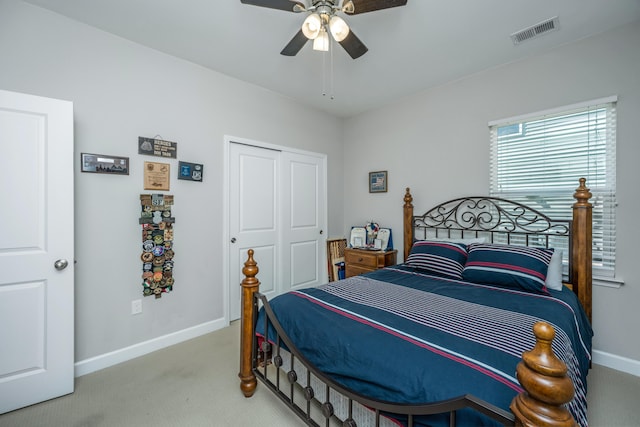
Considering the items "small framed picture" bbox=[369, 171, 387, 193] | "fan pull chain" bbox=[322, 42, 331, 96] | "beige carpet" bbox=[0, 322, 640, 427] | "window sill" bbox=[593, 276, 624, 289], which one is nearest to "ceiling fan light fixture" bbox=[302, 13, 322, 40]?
"fan pull chain" bbox=[322, 42, 331, 96]

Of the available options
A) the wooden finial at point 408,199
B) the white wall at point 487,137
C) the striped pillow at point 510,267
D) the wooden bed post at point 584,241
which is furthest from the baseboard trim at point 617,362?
the wooden finial at point 408,199

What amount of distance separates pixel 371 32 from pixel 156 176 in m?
2.21

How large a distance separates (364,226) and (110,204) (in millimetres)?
2935

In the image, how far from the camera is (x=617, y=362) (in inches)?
86.7

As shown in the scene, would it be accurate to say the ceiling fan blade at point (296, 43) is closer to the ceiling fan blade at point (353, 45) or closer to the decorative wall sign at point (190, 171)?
the ceiling fan blade at point (353, 45)

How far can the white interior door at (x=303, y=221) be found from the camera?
3619mm

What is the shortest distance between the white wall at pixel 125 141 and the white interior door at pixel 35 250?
10.7 inches

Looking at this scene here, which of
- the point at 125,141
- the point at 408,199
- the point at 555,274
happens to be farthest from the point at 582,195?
the point at 125,141

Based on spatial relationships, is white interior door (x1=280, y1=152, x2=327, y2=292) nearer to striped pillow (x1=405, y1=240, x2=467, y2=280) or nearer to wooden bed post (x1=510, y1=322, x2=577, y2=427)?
striped pillow (x1=405, y1=240, x2=467, y2=280)

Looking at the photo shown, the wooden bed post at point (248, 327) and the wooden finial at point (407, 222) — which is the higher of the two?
the wooden finial at point (407, 222)

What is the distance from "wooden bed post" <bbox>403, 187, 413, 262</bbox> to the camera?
3.35 meters

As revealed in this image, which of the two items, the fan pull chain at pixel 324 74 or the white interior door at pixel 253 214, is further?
the white interior door at pixel 253 214

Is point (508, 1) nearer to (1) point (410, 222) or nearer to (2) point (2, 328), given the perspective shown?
(1) point (410, 222)

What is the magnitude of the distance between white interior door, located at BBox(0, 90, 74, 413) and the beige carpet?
19cm
